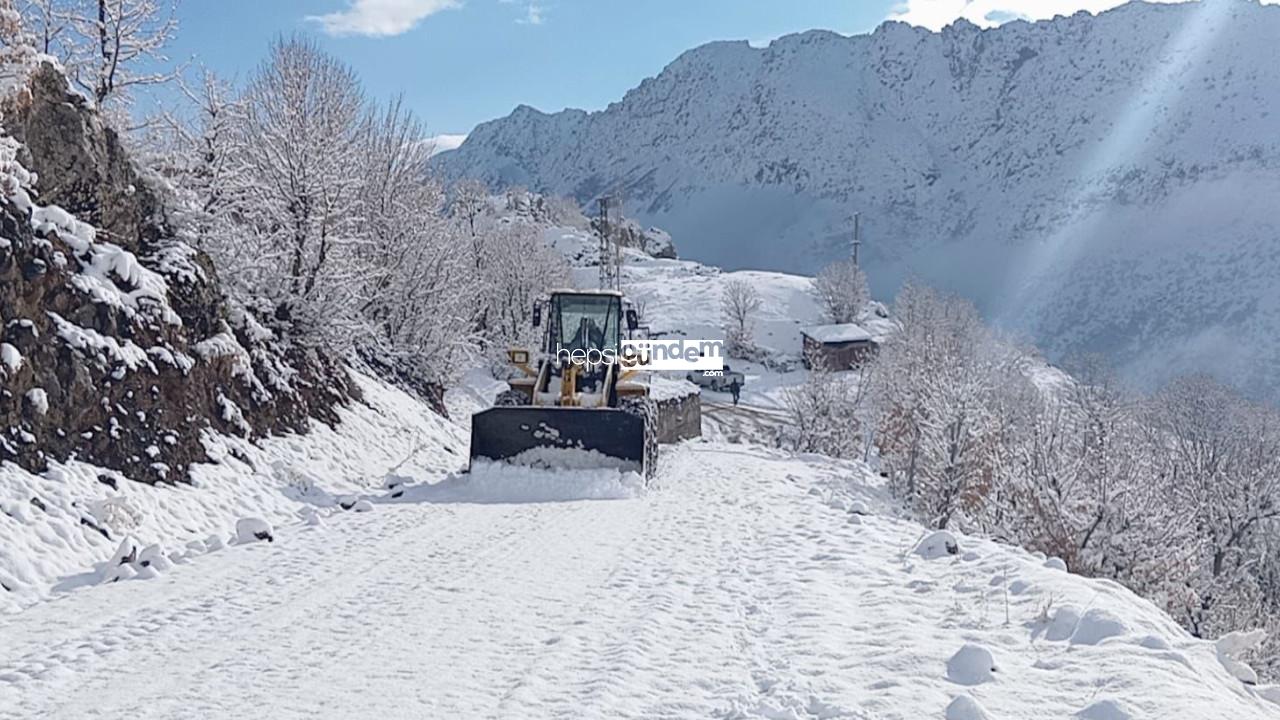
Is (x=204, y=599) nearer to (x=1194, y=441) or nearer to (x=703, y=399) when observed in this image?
(x=1194, y=441)

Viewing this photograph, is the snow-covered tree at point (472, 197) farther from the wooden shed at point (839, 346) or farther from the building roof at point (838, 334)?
the building roof at point (838, 334)

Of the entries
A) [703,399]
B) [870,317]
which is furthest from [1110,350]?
[703,399]

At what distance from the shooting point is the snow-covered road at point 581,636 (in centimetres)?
468

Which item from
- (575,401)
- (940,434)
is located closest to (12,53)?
(575,401)

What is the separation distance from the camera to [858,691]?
4.88 m

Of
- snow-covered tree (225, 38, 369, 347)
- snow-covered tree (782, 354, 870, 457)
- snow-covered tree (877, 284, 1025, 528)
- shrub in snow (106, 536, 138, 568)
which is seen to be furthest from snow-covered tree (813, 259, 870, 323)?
shrub in snow (106, 536, 138, 568)

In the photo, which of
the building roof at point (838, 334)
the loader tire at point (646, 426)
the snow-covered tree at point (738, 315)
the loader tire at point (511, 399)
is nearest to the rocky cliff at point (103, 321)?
the loader tire at point (511, 399)

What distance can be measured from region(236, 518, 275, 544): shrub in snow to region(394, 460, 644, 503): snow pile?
333 centimetres

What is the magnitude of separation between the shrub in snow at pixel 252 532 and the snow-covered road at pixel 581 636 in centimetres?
14

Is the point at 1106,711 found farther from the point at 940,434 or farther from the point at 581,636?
the point at 940,434

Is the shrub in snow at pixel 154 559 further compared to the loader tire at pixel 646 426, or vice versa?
the loader tire at pixel 646 426

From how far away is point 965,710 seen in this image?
444 centimetres

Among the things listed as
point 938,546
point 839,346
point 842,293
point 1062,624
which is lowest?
point 839,346

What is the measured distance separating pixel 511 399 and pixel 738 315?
213 ft
